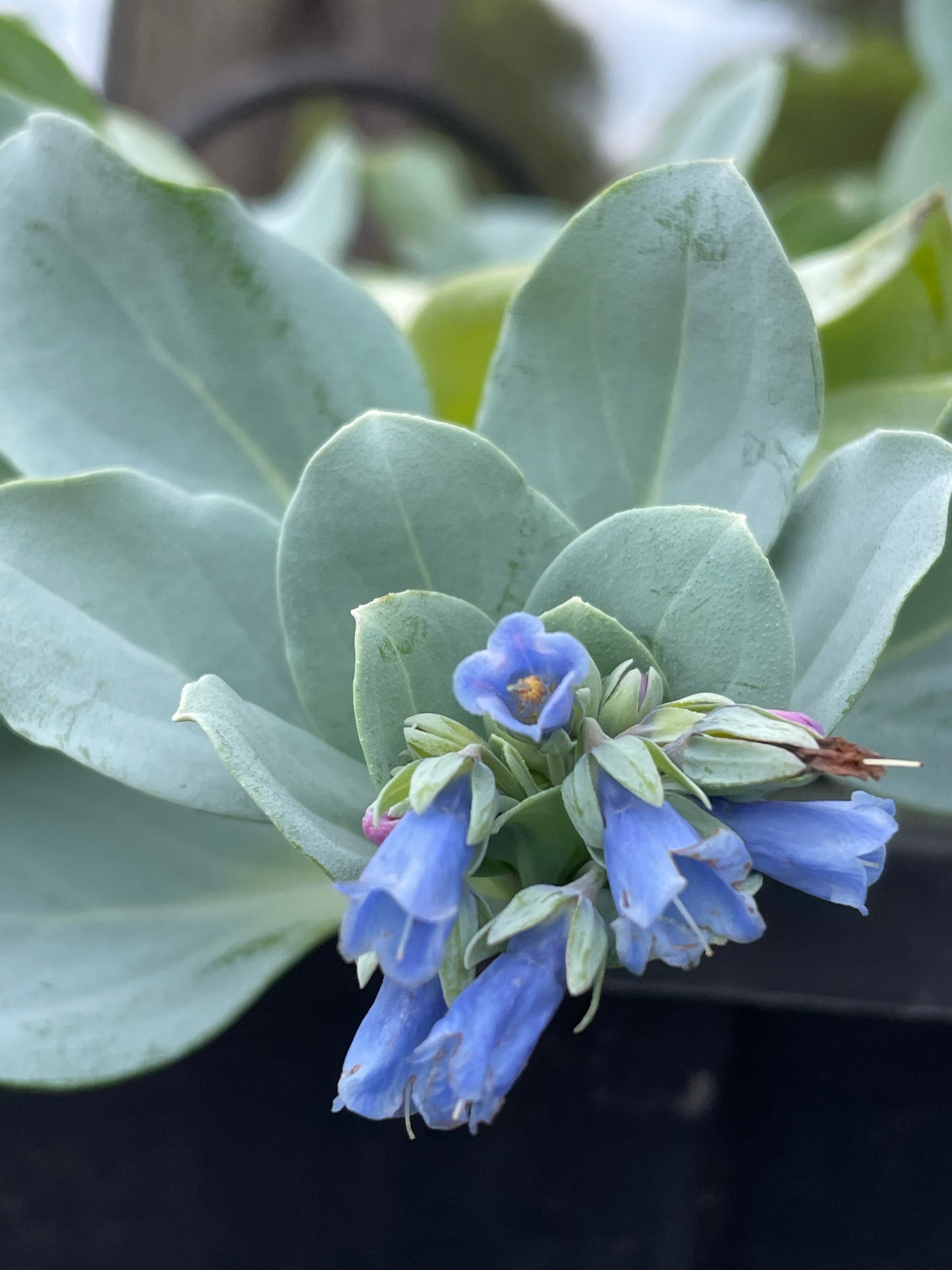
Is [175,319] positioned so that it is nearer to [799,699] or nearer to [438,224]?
[799,699]

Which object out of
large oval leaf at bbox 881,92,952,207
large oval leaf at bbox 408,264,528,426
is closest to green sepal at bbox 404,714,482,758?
large oval leaf at bbox 408,264,528,426

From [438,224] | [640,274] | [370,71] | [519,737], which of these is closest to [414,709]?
[519,737]

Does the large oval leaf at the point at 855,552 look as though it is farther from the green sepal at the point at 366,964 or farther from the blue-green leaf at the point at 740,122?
the blue-green leaf at the point at 740,122

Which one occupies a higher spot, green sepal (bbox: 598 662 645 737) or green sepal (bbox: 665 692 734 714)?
green sepal (bbox: 665 692 734 714)

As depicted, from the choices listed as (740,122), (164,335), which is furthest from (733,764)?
A: (740,122)

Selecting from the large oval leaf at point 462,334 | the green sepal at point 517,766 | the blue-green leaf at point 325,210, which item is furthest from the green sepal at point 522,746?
the blue-green leaf at point 325,210

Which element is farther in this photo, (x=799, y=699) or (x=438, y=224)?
(x=438, y=224)

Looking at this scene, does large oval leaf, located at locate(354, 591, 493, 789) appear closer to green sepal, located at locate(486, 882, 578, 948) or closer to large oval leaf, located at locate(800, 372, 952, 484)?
green sepal, located at locate(486, 882, 578, 948)
